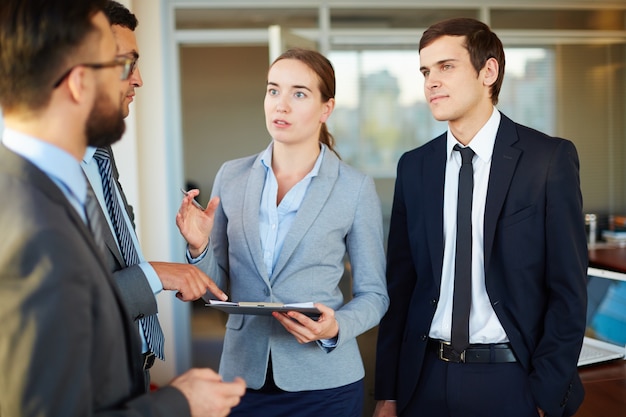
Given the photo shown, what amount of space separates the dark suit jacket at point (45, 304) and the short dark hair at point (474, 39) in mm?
1465

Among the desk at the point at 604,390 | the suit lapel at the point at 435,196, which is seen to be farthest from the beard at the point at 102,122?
the desk at the point at 604,390

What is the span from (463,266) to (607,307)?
5.64 ft

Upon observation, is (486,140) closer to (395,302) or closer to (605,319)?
(395,302)

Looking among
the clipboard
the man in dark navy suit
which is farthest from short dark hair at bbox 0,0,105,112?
the man in dark navy suit

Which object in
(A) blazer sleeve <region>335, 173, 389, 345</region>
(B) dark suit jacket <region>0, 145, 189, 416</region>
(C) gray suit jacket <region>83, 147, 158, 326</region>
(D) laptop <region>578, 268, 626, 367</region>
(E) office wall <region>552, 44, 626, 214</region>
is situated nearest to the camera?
(B) dark suit jacket <region>0, 145, 189, 416</region>

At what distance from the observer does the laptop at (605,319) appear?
3.09 metres

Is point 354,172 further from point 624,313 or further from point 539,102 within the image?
point 539,102

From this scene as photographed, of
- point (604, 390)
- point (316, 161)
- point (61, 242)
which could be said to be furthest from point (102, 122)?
point (604, 390)

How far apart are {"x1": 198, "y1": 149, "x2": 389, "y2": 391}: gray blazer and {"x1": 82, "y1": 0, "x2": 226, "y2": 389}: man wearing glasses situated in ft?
0.58

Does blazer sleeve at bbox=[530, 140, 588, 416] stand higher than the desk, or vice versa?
blazer sleeve at bbox=[530, 140, 588, 416]

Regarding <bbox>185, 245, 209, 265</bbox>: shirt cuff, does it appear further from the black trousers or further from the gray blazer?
the black trousers

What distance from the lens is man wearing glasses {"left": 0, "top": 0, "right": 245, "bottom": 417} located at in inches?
37.6

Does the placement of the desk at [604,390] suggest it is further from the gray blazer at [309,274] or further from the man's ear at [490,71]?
the man's ear at [490,71]

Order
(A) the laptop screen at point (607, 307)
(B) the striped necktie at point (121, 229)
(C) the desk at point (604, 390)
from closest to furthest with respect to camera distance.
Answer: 1. (B) the striped necktie at point (121, 229)
2. (C) the desk at point (604, 390)
3. (A) the laptop screen at point (607, 307)
